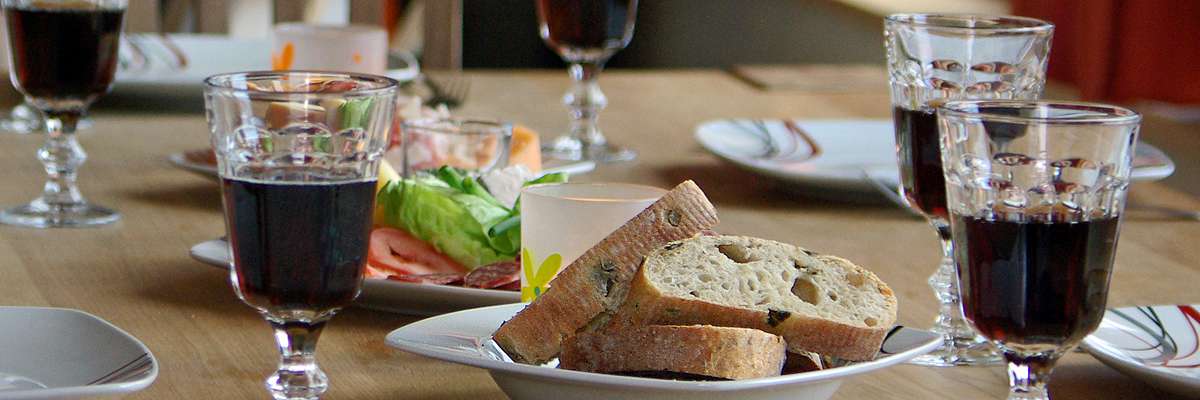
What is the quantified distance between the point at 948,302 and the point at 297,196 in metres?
0.48

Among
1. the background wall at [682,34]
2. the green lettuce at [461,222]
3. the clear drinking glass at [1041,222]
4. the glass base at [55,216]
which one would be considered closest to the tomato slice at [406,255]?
the green lettuce at [461,222]

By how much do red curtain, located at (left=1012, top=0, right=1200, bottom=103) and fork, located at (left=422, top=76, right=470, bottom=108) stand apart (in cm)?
238

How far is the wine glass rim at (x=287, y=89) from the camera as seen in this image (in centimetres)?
77

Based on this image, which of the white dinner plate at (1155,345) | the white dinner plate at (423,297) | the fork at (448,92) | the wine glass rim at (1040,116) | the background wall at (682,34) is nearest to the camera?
the wine glass rim at (1040,116)

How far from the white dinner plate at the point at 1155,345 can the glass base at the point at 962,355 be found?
66mm

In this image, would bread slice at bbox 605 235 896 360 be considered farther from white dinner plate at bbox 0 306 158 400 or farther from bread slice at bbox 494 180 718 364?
white dinner plate at bbox 0 306 158 400

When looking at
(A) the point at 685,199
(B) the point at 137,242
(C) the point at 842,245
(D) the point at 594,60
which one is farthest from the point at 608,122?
(A) the point at 685,199

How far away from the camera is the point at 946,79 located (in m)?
1.00

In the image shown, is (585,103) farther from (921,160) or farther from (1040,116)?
(1040,116)

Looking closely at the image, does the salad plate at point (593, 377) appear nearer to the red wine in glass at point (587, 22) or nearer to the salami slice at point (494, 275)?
the salami slice at point (494, 275)

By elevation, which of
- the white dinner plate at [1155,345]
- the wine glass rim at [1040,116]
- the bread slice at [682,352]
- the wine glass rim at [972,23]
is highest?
the wine glass rim at [972,23]

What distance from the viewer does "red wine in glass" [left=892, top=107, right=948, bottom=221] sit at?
3.28 feet

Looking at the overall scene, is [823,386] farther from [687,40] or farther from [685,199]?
[687,40]

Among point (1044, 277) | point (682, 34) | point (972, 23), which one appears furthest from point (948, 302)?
point (682, 34)
